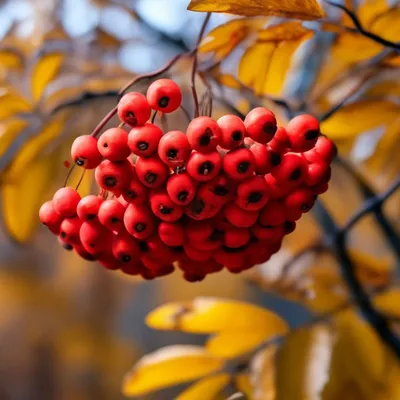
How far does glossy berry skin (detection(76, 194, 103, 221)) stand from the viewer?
12.4 inches

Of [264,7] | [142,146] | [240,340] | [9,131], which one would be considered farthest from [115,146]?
[240,340]

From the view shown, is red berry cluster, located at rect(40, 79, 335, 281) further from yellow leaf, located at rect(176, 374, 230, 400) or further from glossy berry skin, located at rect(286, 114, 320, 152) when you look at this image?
yellow leaf, located at rect(176, 374, 230, 400)

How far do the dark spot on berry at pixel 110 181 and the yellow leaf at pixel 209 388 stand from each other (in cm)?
33

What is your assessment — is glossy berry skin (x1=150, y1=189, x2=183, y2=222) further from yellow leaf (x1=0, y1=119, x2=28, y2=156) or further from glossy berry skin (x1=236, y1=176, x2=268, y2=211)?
yellow leaf (x1=0, y1=119, x2=28, y2=156)

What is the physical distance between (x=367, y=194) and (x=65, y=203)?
43 centimetres

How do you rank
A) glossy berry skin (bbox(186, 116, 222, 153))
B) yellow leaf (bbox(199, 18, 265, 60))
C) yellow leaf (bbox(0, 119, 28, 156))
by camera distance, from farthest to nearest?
yellow leaf (bbox(0, 119, 28, 156))
yellow leaf (bbox(199, 18, 265, 60))
glossy berry skin (bbox(186, 116, 222, 153))

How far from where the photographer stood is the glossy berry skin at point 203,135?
→ 0.93 feet

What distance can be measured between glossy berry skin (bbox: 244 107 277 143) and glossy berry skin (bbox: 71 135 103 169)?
0.28 ft

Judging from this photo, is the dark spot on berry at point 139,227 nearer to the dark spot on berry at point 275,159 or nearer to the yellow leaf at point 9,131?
the dark spot on berry at point 275,159

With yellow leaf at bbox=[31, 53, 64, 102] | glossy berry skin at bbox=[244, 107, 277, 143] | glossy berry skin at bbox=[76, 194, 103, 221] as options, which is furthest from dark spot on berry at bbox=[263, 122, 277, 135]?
yellow leaf at bbox=[31, 53, 64, 102]

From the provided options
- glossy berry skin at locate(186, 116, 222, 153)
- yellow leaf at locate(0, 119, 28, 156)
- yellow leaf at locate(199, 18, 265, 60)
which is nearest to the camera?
glossy berry skin at locate(186, 116, 222, 153)

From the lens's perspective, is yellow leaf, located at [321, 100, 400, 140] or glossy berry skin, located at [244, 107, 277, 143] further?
yellow leaf, located at [321, 100, 400, 140]

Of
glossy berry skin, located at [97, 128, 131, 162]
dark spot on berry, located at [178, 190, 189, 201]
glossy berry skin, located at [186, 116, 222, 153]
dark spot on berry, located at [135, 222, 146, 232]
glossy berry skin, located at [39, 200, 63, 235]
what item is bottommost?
glossy berry skin, located at [39, 200, 63, 235]

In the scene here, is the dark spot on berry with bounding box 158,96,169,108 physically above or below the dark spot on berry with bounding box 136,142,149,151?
above
